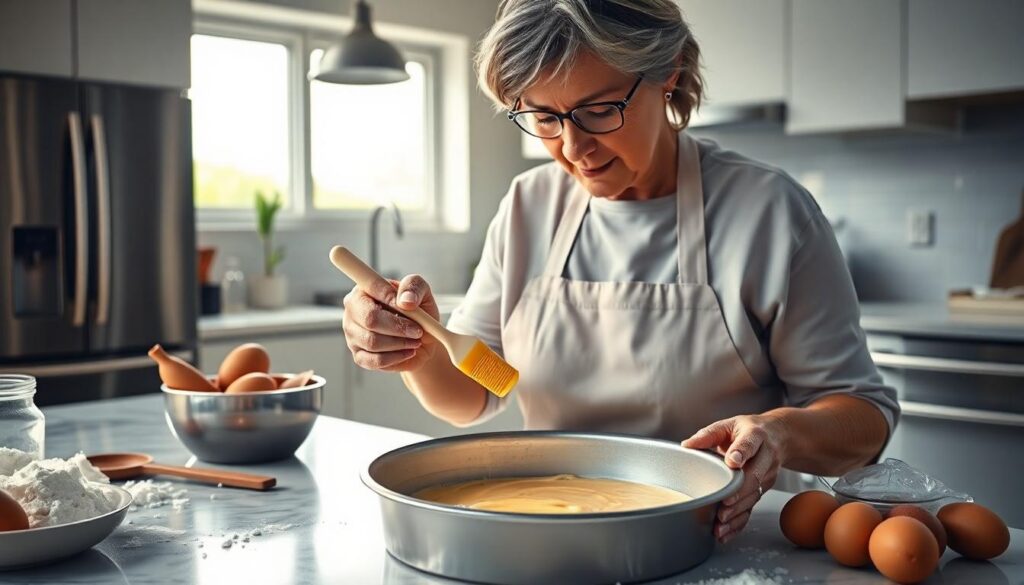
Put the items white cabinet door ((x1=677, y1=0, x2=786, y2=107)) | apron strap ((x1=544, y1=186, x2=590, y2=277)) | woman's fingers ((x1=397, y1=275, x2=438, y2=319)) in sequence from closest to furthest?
woman's fingers ((x1=397, y1=275, x2=438, y2=319)) → apron strap ((x1=544, y1=186, x2=590, y2=277)) → white cabinet door ((x1=677, y1=0, x2=786, y2=107))

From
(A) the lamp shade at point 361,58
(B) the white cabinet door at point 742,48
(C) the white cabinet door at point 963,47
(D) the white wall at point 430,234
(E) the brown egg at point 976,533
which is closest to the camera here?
(E) the brown egg at point 976,533

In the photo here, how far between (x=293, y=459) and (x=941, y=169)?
116 inches

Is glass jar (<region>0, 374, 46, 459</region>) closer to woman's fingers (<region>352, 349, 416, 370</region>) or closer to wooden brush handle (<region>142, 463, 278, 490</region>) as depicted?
wooden brush handle (<region>142, 463, 278, 490</region>)

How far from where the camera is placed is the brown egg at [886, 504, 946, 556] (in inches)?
41.5

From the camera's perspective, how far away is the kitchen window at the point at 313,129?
4.25 m

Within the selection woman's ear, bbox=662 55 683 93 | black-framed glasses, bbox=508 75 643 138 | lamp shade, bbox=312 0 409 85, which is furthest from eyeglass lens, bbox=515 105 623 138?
lamp shade, bbox=312 0 409 85

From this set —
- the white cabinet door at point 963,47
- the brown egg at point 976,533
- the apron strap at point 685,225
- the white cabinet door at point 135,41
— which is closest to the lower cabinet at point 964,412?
the white cabinet door at point 963,47

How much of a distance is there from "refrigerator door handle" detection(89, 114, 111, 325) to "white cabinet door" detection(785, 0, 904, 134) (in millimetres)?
2358

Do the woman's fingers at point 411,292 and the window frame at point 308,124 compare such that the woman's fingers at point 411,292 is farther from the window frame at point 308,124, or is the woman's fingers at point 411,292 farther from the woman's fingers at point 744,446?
the window frame at point 308,124

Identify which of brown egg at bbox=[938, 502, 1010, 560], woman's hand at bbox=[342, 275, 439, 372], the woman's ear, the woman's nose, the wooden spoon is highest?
the woman's ear

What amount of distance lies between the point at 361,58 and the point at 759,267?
1.86 meters

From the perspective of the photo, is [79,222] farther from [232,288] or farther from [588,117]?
[588,117]

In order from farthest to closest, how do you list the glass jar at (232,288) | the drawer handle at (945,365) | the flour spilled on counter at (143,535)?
the glass jar at (232,288), the drawer handle at (945,365), the flour spilled on counter at (143,535)

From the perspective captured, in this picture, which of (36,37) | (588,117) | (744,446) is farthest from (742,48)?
(744,446)
